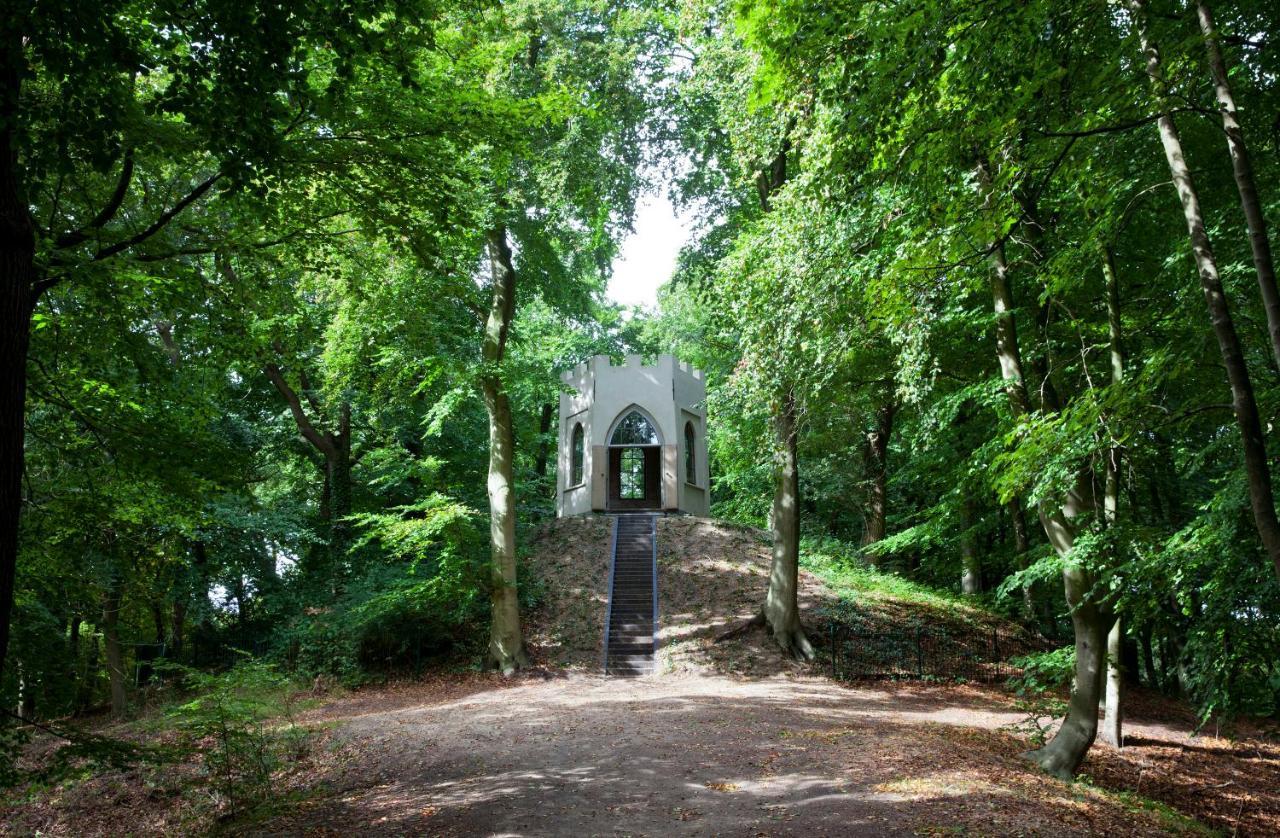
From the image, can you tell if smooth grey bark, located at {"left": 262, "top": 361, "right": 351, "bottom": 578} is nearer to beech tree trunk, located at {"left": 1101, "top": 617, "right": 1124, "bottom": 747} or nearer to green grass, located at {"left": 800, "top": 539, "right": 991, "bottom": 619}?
green grass, located at {"left": 800, "top": 539, "right": 991, "bottom": 619}

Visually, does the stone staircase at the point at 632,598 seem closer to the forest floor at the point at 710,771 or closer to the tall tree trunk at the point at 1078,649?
the forest floor at the point at 710,771

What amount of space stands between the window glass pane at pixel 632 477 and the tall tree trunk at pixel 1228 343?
19.0 meters

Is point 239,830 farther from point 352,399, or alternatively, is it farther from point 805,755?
point 352,399

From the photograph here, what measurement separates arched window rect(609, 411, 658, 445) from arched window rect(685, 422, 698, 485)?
3.40 feet

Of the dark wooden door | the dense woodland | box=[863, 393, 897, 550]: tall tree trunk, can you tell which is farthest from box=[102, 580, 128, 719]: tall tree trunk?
Result: box=[863, 393, 897, 550]: tall tree trunk

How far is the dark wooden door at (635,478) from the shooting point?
22359 mm

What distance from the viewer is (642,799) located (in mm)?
6379

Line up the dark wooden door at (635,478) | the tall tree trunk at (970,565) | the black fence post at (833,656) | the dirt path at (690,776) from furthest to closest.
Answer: the dark wooden door at (635,478), the tall tree trunk at (970,565), the black fence post at (833,656), the dirt path at (690,776)

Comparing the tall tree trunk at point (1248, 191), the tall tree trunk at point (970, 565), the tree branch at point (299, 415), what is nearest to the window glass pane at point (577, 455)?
the tree branch at point (299, 415)

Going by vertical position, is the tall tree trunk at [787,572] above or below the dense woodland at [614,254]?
below

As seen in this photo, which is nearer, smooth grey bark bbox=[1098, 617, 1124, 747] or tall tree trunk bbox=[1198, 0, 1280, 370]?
tall tree trunk bbox=[1198, 0, 1280, 370]

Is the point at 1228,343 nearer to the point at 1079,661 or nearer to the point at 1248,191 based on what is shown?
the point at 1248,191

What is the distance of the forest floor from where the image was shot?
600cm

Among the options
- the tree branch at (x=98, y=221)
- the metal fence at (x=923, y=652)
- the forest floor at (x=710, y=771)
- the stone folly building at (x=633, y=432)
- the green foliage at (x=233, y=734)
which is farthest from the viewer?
the stone folly building at (x=633, y=432)
